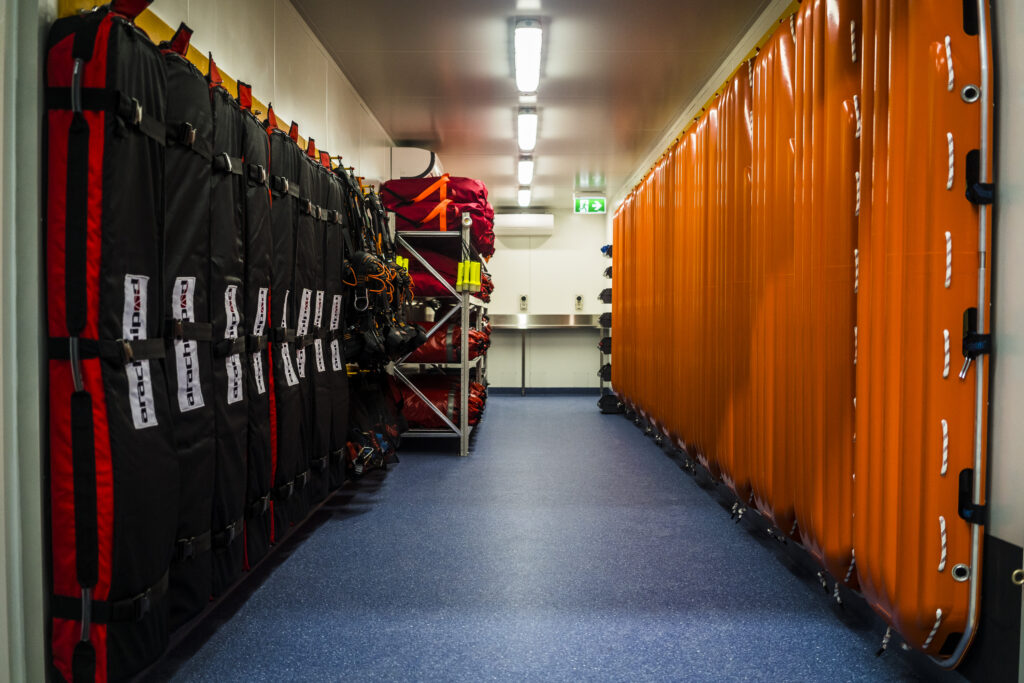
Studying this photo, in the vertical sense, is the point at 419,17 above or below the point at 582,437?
above

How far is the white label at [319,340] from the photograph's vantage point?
2734mm

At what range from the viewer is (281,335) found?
2.38 m

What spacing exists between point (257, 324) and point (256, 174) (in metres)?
0.58

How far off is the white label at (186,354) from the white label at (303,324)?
76 centimetres

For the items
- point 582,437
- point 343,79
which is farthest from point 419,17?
point 582,437

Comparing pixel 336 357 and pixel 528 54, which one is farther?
pixel 528 54

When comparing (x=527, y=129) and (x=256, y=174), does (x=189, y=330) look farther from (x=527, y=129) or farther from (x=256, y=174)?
(x=527, y=129)

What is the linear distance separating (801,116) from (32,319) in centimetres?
254

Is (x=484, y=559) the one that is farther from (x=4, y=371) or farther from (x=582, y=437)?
(x=582, y=437)

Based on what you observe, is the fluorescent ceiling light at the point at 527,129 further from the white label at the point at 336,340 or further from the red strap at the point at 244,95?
the red strap at the point at 244,95

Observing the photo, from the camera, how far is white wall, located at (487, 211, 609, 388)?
30.8 ft

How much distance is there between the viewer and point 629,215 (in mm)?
5973

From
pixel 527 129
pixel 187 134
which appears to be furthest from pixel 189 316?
pixel 527 129

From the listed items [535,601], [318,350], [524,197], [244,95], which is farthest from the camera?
[524,197]
